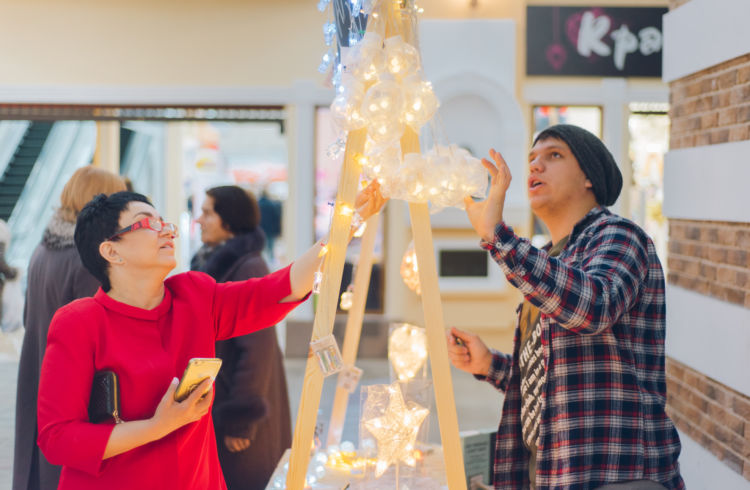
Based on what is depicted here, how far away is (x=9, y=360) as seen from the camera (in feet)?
20.1

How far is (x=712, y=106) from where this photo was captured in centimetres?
250

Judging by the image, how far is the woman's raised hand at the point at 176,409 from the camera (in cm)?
138

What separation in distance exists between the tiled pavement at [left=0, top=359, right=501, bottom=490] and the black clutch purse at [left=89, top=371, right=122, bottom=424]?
2431 mm

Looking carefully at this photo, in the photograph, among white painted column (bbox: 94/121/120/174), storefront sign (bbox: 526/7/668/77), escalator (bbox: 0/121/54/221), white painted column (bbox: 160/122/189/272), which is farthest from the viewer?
white painted column (bbox: 160/122/189/272)

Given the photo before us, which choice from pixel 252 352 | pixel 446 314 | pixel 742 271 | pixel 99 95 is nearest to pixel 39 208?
pixel 99 95

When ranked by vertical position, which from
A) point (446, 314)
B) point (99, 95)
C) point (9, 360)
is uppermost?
point (99, 95)

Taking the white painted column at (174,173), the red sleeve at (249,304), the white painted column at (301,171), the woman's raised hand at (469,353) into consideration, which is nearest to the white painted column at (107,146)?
the white painted column at (174,173)

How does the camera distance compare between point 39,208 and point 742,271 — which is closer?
point 742,271

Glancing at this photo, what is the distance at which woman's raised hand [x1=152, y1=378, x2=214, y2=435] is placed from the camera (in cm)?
138

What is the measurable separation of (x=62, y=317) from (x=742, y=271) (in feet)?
6.62

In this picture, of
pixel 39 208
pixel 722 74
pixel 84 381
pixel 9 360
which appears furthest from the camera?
pixel 39 208

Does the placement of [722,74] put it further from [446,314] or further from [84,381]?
[446,314]

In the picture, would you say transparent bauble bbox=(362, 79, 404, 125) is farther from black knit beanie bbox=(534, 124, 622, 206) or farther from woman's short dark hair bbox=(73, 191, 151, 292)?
woman's short dark hair bbox=(73, 191, 151, 292)

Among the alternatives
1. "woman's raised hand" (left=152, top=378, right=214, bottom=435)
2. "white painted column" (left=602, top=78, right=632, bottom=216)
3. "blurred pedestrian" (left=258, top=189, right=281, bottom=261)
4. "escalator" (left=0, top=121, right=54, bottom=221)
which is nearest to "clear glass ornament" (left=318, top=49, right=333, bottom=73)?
"woman's raised hand" (left=152, top=378, right=214, bottom=435)
